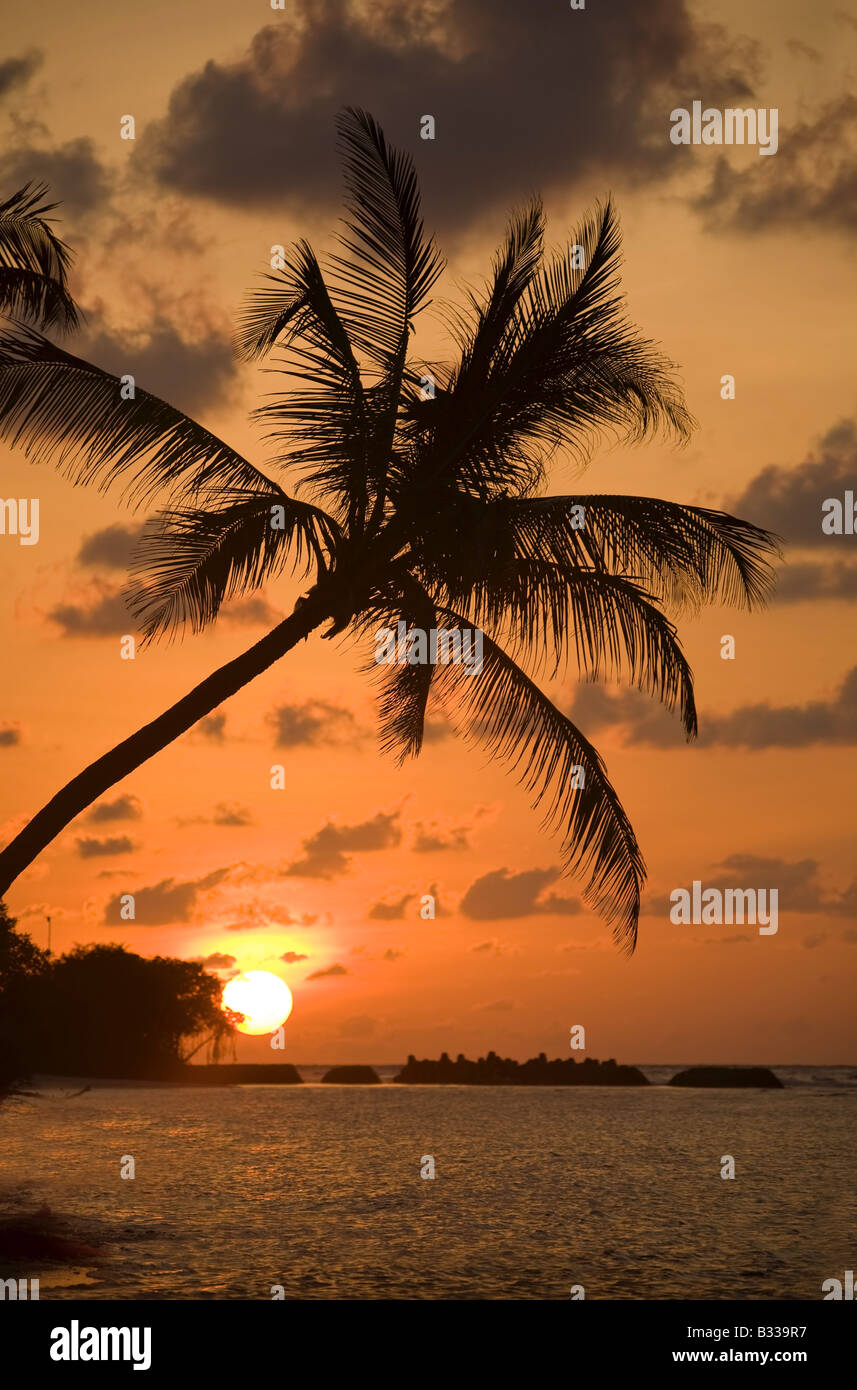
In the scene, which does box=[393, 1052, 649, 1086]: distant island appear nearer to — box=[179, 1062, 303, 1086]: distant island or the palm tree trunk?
box=[179, 1062, 303, 1086]: distant island

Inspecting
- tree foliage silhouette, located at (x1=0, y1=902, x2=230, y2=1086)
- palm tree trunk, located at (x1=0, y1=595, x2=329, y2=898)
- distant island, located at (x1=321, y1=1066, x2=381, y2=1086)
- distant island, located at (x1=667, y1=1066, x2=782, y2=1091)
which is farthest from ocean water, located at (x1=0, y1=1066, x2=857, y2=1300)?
distant island, located at (x1=321, y1=1066, x2=381, y2=1086)

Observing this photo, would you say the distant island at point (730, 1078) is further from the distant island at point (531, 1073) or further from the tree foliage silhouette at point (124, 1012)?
the tree foliage silhouette at point (124, 1012)

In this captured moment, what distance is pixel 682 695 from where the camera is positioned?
13.1m

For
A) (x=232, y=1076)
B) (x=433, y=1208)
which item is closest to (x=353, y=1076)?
(x=232, y=1076)

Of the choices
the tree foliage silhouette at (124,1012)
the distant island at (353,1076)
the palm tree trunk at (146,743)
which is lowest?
the distant island at (353,1076)

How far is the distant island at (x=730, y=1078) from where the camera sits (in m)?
149

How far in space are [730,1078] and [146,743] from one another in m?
157

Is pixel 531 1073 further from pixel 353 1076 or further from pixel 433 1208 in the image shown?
pixel 433 1208

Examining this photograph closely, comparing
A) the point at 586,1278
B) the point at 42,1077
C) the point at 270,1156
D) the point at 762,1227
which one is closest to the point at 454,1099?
the point at 42,1077

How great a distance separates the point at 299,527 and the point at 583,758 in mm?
3551

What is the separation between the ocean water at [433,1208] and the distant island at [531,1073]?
92719 millimetres

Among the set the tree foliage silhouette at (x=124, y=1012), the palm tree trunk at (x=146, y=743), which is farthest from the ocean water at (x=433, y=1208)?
the tree foliage silhouette at (x=124, y=1012)

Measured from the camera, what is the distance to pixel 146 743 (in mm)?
10961

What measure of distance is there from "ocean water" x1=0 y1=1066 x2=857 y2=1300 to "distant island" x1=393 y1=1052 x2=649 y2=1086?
9272 centimetres
